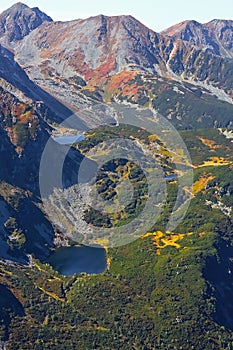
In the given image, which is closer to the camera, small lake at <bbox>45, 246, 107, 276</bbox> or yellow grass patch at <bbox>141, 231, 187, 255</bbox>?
small lake at <bbox>45, 246, 107, 276</bbox>

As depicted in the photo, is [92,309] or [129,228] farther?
[129,228]

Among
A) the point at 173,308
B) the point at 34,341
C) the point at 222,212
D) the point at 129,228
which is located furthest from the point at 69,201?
the point at 34,341

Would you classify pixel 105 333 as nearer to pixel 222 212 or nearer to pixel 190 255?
pixel 190 255

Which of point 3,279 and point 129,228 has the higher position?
point 3,279

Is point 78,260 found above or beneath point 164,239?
above

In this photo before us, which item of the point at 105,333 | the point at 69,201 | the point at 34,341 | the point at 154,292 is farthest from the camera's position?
the point at 69,201

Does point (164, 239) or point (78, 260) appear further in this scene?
point (164, 239)

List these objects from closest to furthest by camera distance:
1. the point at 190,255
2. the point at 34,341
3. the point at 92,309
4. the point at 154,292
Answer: the point at 34,341 < the point at 92,309 < the point at 154,292 < the point at 190,255

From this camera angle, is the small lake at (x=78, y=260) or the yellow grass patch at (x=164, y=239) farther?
the yellow grass patch at (x=164, y=239)
